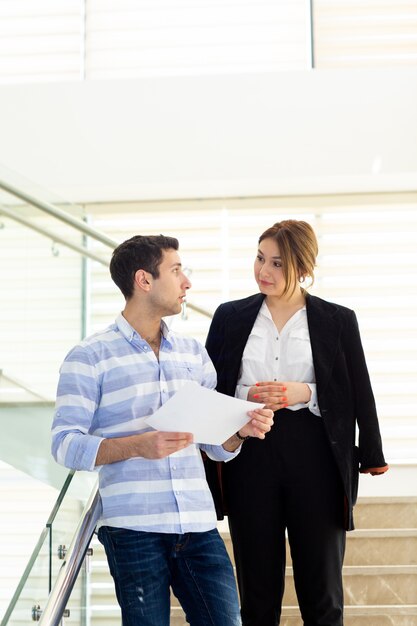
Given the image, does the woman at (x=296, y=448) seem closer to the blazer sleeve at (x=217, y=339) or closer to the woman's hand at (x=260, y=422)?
the blazer sleeve at (x=217, y=339)

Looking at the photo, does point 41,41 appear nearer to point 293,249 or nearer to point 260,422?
point 293,249

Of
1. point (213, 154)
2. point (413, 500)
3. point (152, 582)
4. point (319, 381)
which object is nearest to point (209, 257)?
point (213, 154)

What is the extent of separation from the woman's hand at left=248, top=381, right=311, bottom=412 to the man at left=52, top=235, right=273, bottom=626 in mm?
174

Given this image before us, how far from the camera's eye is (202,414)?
6.88 ft

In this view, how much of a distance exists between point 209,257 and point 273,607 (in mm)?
4226

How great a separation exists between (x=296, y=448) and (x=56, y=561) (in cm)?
68

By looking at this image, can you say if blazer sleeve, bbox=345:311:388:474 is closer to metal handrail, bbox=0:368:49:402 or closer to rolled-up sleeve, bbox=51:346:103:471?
rolled-up sleeve, bbox=51:346:103:471

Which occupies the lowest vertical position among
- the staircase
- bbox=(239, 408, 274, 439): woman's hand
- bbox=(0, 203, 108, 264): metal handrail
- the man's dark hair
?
the staircase

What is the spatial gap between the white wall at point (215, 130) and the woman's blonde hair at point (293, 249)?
3.21 metres

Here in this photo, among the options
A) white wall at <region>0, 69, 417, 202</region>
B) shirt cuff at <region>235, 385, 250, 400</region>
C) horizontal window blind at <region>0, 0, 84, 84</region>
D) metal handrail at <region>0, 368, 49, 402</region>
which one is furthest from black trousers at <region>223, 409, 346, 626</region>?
horizontal window blind at <region>0, 0, 84, 84</region>

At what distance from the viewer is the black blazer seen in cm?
249

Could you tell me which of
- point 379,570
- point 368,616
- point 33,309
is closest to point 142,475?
point 33,309

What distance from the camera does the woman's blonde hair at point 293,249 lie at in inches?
103

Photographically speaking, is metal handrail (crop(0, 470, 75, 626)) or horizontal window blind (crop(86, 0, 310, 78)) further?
horizontal window blind (crop(86, 0, 310, 78))
